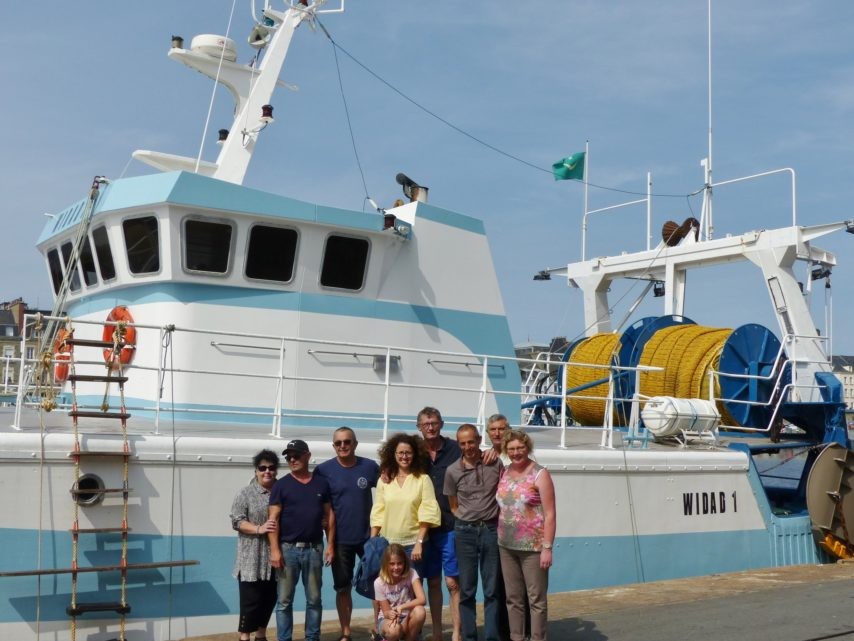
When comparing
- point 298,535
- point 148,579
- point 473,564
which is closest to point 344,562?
point 298,535

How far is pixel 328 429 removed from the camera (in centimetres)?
963

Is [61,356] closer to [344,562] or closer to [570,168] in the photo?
[344,562]

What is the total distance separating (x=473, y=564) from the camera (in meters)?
6.43

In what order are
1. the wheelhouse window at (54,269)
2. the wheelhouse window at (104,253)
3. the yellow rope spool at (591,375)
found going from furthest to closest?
1. the yellow rope spool at (591,375)
2. the wheelhouse window at (54,269)
3. the wheelhouse window at (104,253)

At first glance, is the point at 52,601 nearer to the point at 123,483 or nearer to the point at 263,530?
the point at 123,483

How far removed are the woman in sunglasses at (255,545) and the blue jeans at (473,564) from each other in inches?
50.8

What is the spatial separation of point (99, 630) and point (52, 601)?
0.42 m

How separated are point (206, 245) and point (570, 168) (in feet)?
32.3

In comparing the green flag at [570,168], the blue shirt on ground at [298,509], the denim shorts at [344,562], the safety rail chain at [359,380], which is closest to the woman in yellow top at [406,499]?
the denim shorts at [344,562]

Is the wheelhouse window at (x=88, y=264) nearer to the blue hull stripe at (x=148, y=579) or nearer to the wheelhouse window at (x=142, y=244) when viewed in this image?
the wheelhouse window at (x=142, y=244)

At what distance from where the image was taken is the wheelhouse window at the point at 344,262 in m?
9.90

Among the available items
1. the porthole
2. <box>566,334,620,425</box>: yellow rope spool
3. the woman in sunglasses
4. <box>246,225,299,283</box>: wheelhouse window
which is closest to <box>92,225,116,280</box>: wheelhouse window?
<box>246,225,299,283</box>: wheelhouse window

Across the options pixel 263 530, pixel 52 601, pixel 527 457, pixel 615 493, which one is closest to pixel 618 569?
pixel 615 493

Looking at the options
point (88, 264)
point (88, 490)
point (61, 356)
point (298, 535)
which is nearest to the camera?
point (298, 535)
